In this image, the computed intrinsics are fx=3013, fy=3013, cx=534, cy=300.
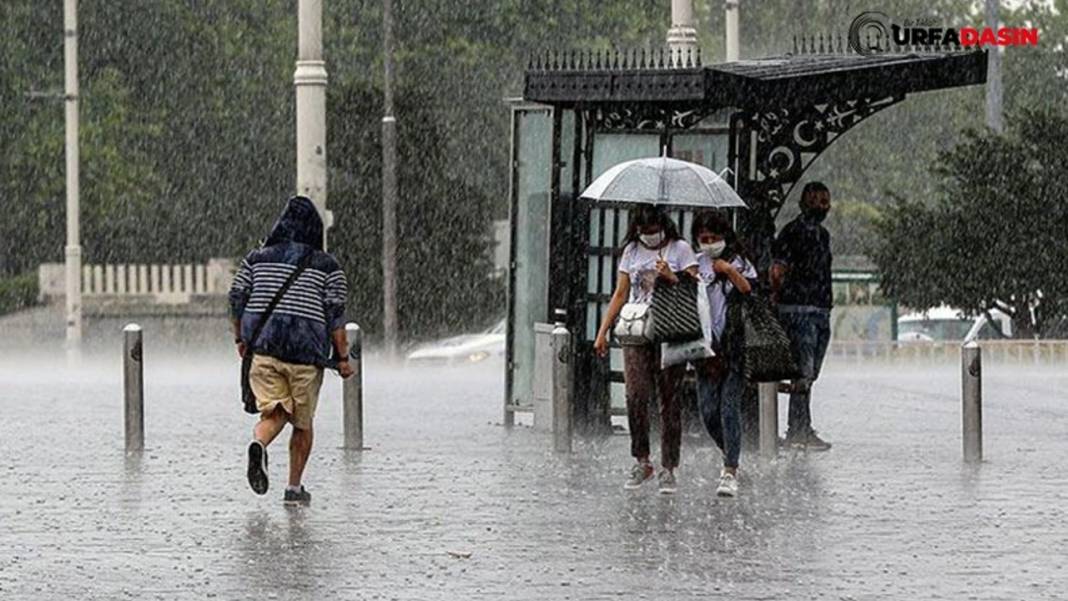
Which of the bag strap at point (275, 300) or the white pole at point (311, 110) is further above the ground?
the white pole at point (311, 110)

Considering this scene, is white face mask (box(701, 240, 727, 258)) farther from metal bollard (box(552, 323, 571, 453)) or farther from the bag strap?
metal bollard (box(552, 323, 571, 453))

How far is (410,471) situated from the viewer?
17.8 m

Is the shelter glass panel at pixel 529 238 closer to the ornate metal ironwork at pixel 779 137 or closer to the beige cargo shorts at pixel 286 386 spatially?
the ornate metal ironwork at pixel 779 137

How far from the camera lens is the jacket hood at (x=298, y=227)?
15.3 meters

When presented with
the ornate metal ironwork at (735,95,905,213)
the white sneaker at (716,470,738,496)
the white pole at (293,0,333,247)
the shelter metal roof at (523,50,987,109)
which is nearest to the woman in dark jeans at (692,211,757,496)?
the white sneaker at (716,470,738,496)

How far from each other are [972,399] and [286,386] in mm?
4825

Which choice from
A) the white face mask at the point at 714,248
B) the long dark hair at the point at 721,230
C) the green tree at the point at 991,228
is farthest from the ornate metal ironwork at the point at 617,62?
the green tree at the point at 991,228

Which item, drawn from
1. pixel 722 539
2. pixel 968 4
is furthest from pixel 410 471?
pixel 968 4

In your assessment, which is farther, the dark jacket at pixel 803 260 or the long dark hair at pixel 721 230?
the dark jacket at pixel 803 260

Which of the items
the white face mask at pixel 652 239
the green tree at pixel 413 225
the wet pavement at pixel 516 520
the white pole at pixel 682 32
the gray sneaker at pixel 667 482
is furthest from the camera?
the green tree at pixel 413 225

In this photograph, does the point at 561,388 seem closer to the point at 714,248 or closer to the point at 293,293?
the point at 714,248

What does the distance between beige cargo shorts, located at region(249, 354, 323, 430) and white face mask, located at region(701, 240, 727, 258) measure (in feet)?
7.48

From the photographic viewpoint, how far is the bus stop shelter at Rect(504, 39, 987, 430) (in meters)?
19.0

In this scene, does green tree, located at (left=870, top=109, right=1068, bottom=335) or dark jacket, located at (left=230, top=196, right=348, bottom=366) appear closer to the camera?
dark jacket, located at (left=230, top=196, right=348, bottom=366)
